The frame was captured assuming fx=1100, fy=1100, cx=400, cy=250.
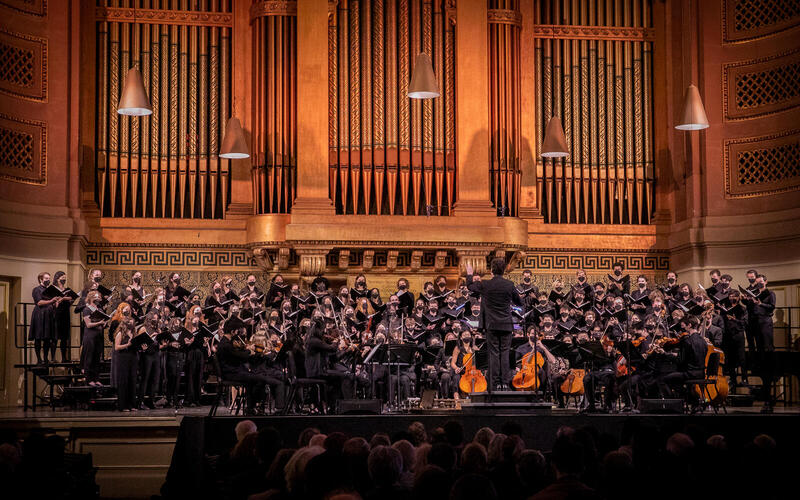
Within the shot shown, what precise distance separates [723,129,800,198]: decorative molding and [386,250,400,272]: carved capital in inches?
165

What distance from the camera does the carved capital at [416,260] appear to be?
13414 millimetres

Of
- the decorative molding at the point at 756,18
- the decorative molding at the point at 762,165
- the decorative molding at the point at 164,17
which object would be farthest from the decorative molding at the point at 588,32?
the decorative molding at the point at 164,17

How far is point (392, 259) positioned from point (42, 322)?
423 centimetres

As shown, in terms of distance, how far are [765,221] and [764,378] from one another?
3660mm

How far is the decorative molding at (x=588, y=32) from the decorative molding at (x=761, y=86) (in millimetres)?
1392

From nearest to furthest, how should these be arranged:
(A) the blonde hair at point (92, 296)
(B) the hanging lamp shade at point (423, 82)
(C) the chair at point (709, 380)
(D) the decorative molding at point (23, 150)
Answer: (C) the chair at point (709, 380)
(A) the blonde hair at point (92, 296)
(B) the hanging lamp shade at point (423, 82)
(D) the decorative molding at point (23, 150)

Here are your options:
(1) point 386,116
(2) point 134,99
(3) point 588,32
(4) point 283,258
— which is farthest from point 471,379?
(3) point 588,32

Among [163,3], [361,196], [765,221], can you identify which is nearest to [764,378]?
[765,221]

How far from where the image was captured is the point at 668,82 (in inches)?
567

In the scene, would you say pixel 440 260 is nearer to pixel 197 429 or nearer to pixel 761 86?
pixel 761 86

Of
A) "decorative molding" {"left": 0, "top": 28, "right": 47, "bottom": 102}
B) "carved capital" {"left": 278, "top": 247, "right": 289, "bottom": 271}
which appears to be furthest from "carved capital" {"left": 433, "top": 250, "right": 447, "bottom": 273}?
"decorative molding" {"left": 0, "top": 28, "right": 47, "bottom": 102}

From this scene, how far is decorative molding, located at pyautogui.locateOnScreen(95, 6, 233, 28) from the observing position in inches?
543

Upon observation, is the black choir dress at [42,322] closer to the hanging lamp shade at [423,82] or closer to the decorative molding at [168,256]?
the decorative molding at [168,256]

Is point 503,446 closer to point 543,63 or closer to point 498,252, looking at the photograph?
point 498,252
